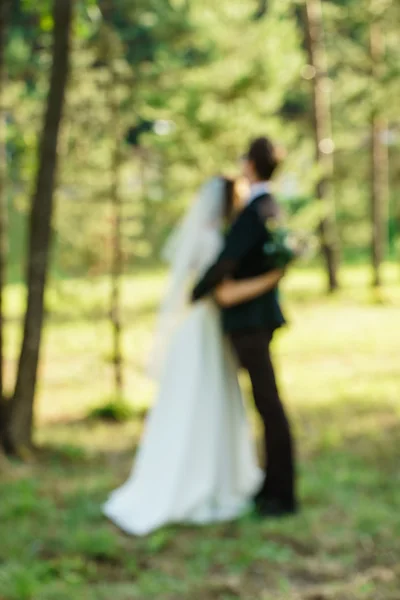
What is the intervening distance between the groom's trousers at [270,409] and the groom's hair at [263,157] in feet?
3.34

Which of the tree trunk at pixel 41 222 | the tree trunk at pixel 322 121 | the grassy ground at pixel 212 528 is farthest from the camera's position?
the tree trunk at pixel 322 121

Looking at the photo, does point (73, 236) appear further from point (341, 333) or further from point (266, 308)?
point (341, 333)

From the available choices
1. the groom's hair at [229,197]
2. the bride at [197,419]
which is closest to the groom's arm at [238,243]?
the bride at [197,419]

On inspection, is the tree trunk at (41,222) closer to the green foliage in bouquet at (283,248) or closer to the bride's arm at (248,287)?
the bride's arm at (248,287)

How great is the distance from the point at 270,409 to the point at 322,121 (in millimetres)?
16159

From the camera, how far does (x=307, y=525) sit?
5840 millimetres

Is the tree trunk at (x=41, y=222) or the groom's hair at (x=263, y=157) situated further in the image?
the tree trunk at (x=41, y=222)

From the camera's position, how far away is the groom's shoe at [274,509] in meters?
6.08

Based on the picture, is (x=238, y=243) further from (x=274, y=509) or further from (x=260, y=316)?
(x=274, y=509)

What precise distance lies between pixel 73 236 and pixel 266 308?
16.0 feet

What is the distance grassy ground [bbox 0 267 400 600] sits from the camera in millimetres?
4680

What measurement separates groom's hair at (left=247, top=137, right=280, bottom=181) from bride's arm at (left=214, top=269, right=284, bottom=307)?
62cm

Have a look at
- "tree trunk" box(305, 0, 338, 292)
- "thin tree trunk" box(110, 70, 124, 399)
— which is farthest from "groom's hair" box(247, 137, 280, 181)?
"tree trunk" box(305, 0, 338, 292)

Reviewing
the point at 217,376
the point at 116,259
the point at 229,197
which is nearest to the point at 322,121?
the point at 116,259
